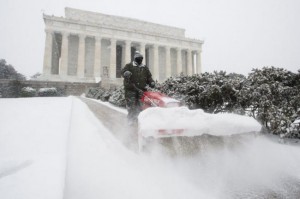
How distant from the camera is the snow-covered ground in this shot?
180 centimetres

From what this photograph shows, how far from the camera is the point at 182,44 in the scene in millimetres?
49375

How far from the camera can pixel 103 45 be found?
4475 centimetres

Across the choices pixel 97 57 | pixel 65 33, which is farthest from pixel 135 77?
pixel 65 33

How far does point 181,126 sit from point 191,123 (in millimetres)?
187

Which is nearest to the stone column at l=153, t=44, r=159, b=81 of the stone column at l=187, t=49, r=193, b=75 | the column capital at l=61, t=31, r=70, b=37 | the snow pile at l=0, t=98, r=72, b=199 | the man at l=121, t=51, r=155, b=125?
the stone column at l=187, t=49, r=193, b=75

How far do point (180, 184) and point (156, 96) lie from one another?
1968mm

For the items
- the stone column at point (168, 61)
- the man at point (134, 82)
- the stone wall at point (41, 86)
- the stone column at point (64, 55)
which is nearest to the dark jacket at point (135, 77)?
the man at point (134, 82)

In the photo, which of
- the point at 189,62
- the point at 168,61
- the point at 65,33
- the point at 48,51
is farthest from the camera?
the point at 189,62

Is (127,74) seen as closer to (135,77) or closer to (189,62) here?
(135,77)

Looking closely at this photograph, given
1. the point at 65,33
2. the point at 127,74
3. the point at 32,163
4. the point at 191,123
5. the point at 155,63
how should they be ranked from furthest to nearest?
the point at 155,63 → the point at 65,33 → the point at 127,74 → the point at 191,123 → the point at 32,163

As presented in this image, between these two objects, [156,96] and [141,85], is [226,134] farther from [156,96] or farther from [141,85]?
[141,85]

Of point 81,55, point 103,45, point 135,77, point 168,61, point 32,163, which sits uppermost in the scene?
point 103,45

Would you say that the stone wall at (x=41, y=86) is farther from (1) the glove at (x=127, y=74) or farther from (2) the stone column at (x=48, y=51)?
(1) the glove at (x=127, y=74)

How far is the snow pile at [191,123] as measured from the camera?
2.68 m
